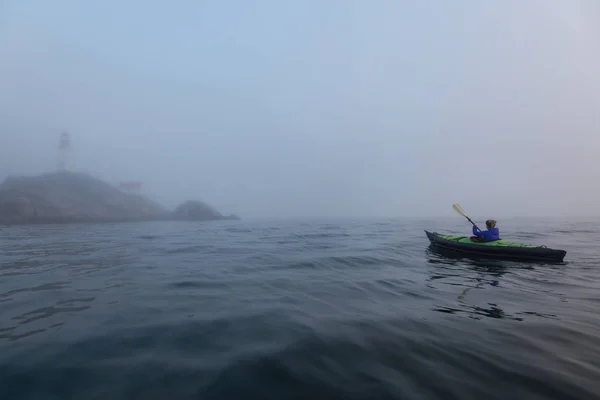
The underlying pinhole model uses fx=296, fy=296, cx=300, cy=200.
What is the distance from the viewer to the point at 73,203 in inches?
2965

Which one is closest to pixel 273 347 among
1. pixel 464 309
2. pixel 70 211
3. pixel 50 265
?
pixel 464 309

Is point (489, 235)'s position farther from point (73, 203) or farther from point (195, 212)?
point (195, 212)

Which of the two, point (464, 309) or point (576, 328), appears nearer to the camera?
point (576, 328)

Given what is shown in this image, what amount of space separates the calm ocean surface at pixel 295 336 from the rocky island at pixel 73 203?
59.5m

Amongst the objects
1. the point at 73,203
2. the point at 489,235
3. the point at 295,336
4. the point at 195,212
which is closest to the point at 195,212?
the point at 195,212

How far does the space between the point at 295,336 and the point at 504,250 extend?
46.8 feet

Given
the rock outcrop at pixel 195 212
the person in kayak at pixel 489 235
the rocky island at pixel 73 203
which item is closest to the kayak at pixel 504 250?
the person in kayak at pixel 489 235

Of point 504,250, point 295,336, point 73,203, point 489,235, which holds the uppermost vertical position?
point 73,203

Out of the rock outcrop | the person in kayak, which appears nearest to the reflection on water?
the person in kayak

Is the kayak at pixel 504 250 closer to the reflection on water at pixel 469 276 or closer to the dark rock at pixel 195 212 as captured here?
the reflection on water at pixel 469 276

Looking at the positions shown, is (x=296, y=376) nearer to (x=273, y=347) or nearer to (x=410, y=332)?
(x=273, y=347)

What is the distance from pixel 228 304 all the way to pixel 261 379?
A: 3818 millimetres

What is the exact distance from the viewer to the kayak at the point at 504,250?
1460cm

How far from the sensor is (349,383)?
13.9 ft
